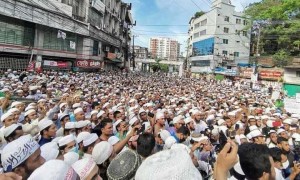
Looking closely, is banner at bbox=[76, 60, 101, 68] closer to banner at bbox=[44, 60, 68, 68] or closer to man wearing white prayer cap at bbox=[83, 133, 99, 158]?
banner at bbox=[44, 60, 68, 68]

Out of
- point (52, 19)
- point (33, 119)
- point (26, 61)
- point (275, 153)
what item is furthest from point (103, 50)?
point (275, 153)

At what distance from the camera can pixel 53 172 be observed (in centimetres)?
179

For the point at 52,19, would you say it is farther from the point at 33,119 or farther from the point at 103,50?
the point at 33,119

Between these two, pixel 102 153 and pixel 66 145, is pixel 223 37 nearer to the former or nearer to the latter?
pixel 66 145

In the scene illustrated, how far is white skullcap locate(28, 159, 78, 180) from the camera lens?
5.81 feet

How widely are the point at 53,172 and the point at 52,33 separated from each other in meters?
28.0

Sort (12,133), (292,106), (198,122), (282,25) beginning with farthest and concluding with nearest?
(282,25) < (292,106) < (198,122) < (12,133)

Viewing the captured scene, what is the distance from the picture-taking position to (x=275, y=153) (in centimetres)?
406

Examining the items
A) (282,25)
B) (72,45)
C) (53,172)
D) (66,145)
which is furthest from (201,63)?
(53,172)

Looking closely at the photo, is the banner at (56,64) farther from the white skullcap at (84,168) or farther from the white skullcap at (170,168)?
the white skullcap at (170,168)

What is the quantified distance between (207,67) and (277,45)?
20.4 m

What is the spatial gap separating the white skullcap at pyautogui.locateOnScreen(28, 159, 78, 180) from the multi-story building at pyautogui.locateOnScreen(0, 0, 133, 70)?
21.8 m

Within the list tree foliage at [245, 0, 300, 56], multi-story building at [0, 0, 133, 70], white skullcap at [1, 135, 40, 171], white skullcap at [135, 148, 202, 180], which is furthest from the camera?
tree foliage at [245, 0, 300, 56]

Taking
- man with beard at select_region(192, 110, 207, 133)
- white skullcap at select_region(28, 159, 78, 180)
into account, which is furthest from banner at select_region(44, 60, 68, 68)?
white skullcap at select_region(28, 159, 78, 180)
